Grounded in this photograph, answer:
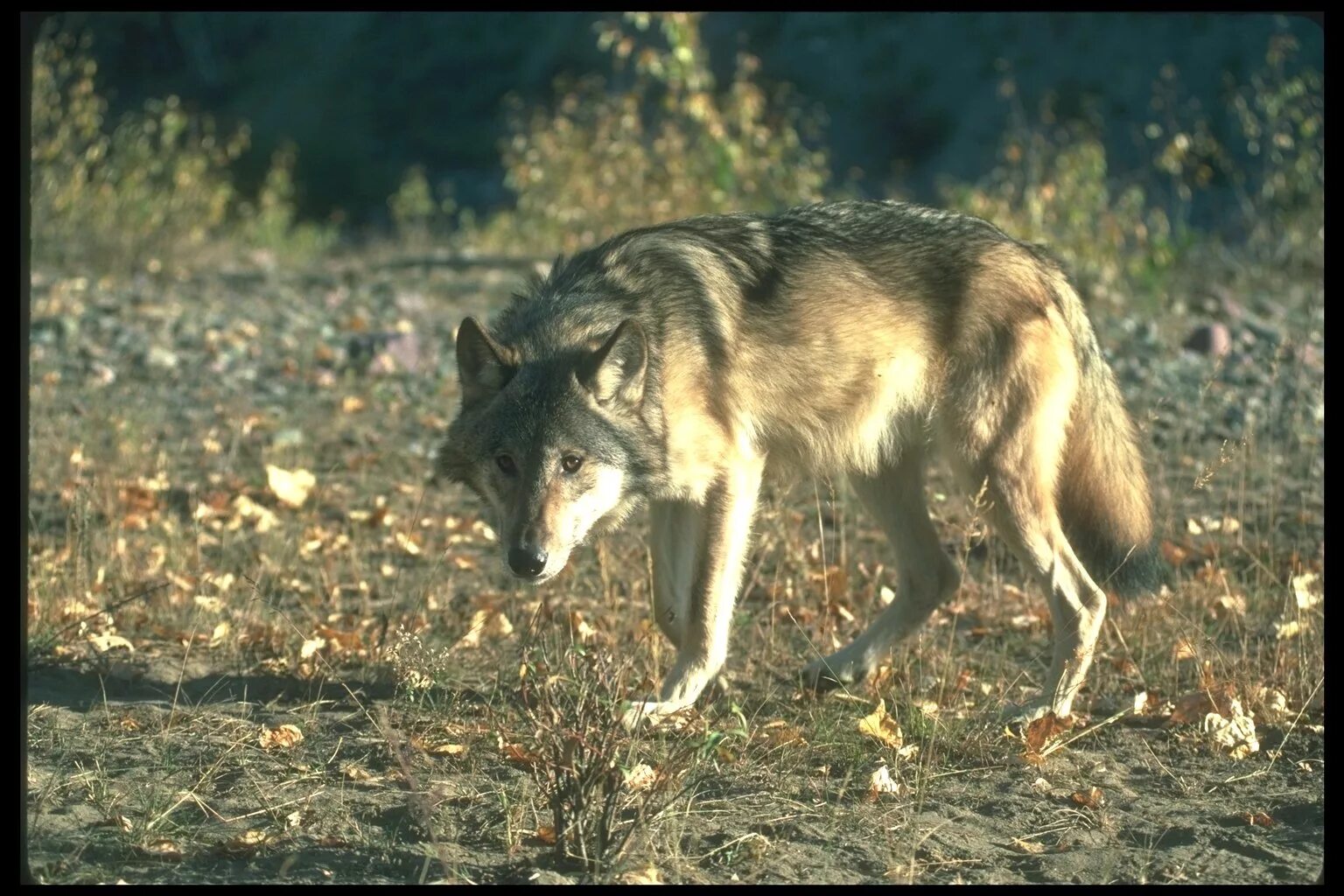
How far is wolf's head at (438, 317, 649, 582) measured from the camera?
445 cm

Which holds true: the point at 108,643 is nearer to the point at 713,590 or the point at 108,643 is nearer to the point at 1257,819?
the point at 713,590

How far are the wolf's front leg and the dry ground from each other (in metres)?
0.14

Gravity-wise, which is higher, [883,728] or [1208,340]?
[1208,340]

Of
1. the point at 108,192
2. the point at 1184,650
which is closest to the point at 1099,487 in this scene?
the point at 1184,650

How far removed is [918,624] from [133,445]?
3.76 m

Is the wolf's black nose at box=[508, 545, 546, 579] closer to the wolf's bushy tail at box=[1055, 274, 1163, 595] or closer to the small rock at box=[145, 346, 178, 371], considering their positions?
the wolf's bushy tail at box=[1055, 274, 1163, 595]

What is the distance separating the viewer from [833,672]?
5023 mm

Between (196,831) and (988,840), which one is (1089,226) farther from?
(196,831)

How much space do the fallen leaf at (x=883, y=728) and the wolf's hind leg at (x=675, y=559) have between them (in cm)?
72

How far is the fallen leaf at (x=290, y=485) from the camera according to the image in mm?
6590

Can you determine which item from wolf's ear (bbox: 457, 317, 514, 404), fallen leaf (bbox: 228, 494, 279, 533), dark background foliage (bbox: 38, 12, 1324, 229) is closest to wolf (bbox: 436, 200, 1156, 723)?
wolf's ear (bbox: 457, 317, 514, 404)

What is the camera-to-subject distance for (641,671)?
514 centimetres

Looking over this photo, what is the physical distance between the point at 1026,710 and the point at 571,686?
5.66ft

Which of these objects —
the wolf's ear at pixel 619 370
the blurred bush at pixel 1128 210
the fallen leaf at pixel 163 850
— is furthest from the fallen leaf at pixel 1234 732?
the blurred bush at pixel 1128 210
